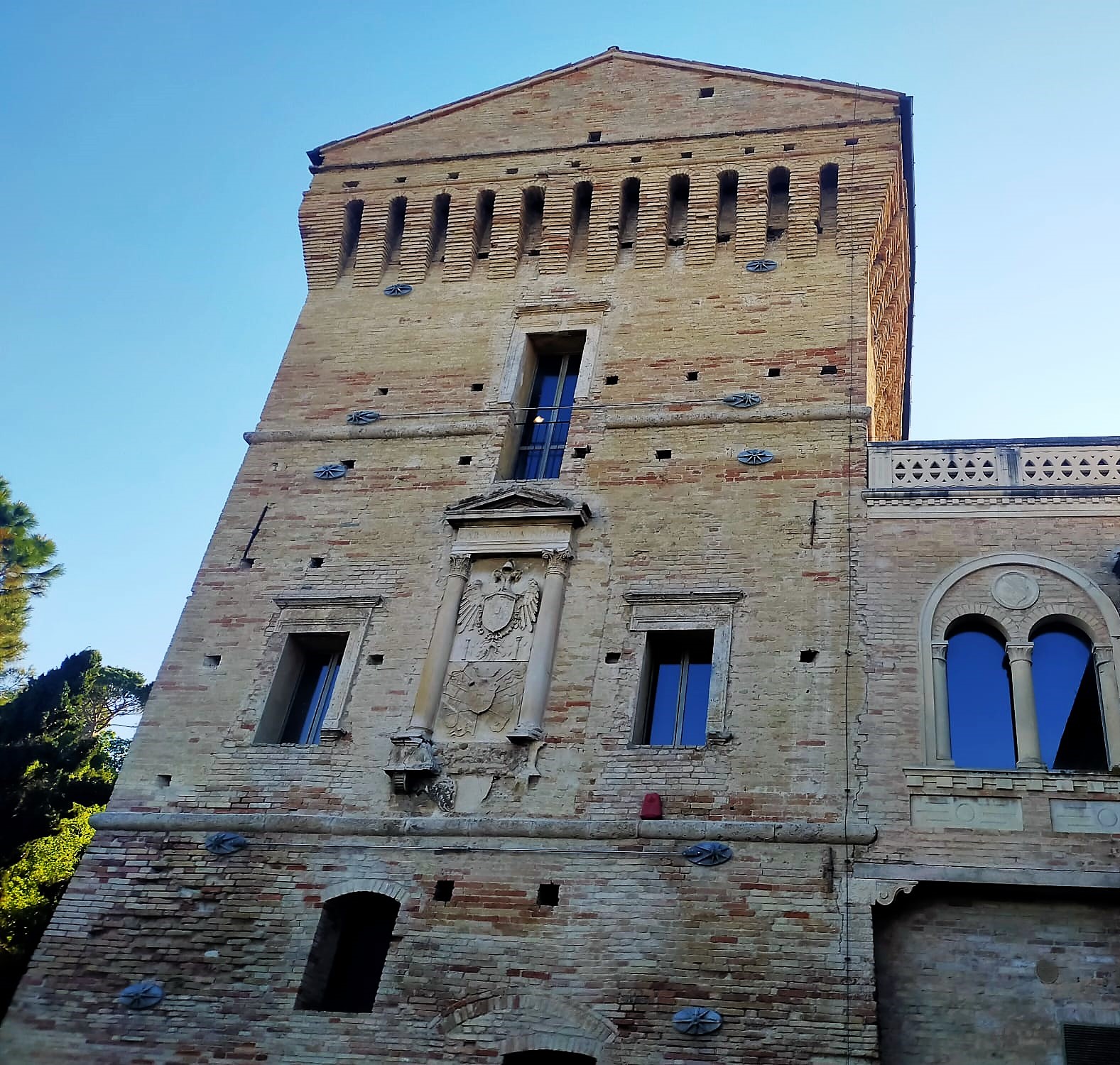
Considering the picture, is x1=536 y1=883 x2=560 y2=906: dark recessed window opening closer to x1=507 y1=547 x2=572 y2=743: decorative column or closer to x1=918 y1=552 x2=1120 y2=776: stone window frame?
x1=507 y1=547 x2=572 y2=743: decorative column

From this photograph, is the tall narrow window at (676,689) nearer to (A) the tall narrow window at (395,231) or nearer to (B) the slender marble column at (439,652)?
(B) the slender marble column at (439,652)

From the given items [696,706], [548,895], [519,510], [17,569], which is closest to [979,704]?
[696,706]

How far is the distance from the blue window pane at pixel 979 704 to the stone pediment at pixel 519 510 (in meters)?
4.34

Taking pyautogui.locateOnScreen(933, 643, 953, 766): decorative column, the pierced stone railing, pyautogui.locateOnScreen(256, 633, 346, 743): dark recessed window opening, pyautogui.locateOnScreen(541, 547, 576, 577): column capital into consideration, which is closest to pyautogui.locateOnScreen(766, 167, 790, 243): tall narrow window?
the pierced stone railing

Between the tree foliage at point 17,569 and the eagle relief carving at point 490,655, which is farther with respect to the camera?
the tree foliage at point 17,569

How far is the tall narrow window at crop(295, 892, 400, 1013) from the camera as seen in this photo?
10773mm

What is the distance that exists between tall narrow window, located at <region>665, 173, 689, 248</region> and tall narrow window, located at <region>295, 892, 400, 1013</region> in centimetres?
964

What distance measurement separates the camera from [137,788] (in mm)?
12117

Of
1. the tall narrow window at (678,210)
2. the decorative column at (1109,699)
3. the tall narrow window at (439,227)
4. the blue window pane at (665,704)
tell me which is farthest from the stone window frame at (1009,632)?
the tall narrow window at (439,227)

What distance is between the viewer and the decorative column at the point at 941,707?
1074cm

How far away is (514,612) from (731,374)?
426 centimetres

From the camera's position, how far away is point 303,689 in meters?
13.1

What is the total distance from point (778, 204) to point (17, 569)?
17250 millimetres

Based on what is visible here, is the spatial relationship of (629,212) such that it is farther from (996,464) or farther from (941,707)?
(941,707)
